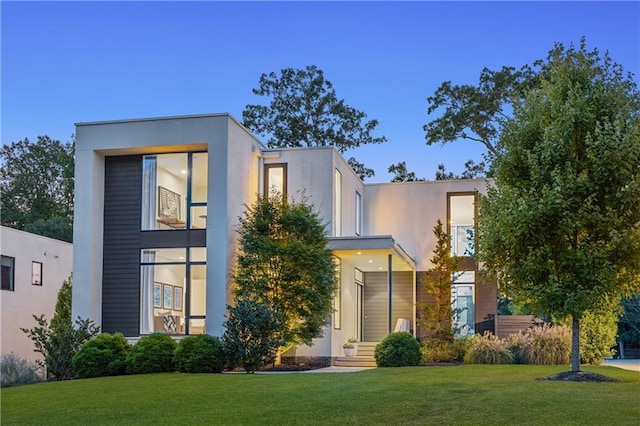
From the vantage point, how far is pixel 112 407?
10.4m

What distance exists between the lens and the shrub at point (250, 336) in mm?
16484

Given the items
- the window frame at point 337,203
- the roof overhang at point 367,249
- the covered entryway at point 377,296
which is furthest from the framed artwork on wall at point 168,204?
the covered entryway at point 377,296

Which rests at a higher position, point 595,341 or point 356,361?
point 595,341

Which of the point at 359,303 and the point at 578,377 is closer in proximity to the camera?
the point at 578,377

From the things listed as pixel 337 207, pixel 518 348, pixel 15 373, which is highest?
pixel 337 207

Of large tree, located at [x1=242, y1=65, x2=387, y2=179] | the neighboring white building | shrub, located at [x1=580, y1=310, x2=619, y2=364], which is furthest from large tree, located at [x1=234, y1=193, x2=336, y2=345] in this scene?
large tree, located at [x1=242, y1=65, x2=387, y2=179]

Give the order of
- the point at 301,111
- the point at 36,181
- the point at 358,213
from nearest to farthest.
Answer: the point at 358,213 < the point at 301,111 < the point at 36,181

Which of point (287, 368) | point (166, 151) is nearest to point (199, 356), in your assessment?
point (287, 368)

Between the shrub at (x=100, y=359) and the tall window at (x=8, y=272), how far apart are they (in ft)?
33.5

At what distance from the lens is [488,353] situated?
1917 cm

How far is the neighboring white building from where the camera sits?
25625mm

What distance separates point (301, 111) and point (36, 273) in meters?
16.0

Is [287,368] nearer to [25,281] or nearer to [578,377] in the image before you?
[578,377]

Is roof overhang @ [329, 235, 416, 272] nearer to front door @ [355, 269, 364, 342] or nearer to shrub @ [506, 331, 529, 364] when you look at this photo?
front door @ [355, 269, 364, 342]
